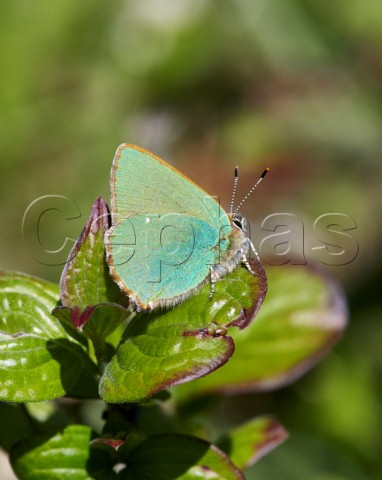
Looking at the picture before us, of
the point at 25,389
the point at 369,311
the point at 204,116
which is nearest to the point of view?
the point at 25,389

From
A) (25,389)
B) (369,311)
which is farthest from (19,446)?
(369,311)

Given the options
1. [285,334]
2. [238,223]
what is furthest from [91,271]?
[285,334]

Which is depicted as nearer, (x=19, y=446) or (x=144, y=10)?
(x=19, y=446)

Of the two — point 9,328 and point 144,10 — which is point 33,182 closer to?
point 144,10

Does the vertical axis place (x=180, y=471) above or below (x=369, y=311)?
above

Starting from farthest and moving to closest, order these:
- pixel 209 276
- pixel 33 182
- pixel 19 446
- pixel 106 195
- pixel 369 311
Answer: pixel 33 182
pixel 106 195
pixel 369 311
pixel 209 276
pixel 19 446

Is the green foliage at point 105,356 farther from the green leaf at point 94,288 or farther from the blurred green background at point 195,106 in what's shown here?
the blurred green background at point 195,106

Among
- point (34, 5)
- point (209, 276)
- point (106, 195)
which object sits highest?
point (34, 5)

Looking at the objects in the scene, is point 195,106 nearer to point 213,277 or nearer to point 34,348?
point 213,277

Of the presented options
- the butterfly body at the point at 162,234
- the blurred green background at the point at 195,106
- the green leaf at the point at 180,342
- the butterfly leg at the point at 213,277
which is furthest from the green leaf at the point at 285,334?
the blurred green background at the point at 195,106
